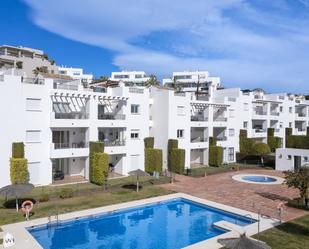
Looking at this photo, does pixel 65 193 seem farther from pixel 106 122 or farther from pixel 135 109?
pixel 135 109

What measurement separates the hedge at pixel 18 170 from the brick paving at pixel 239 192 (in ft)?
48.9

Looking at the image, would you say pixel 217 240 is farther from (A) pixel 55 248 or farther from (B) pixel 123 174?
(B) pixel 123 174

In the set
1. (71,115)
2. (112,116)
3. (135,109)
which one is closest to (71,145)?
(71,115)

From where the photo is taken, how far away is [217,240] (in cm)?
1945

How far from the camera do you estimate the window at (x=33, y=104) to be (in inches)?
1249

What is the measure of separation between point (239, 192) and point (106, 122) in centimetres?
1733

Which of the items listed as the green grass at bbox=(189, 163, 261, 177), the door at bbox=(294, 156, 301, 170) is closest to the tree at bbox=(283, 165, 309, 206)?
the green grass at bbox=(189, 163, 261, 177)

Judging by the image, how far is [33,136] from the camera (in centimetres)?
3228

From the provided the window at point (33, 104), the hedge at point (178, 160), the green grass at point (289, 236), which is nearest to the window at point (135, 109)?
the hedge at point (178, 160)

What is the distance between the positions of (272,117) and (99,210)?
46301mm

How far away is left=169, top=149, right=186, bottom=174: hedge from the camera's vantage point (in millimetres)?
41219

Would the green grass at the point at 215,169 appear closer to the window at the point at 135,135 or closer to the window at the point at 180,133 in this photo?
the window at the point at 180,133

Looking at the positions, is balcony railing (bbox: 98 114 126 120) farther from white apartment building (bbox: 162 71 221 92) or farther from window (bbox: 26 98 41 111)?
white apartment building (bbox: 162 71 221 92)

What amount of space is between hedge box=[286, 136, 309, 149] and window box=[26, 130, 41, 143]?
43.6 meters
